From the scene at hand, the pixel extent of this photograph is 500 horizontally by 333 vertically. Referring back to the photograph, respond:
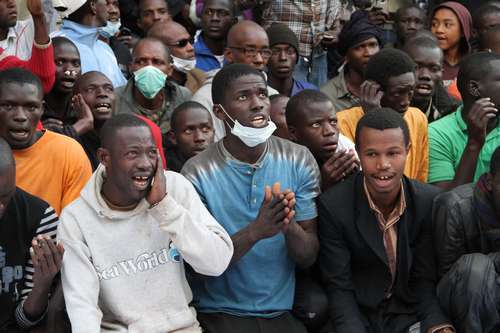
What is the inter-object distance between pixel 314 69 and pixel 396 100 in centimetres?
262

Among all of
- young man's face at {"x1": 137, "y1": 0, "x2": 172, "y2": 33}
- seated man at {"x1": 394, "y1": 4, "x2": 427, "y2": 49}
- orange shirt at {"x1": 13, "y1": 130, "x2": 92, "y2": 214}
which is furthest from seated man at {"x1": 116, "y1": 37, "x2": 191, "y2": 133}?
seated man at {"x1": 394, "y1": 4, "x2": 427, "y2": 49}

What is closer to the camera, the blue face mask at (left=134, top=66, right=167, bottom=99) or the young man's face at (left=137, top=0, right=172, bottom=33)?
the blue face mask at (left=134, top=66, right=167, bottom=99)

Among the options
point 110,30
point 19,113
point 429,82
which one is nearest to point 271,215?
point 19,113

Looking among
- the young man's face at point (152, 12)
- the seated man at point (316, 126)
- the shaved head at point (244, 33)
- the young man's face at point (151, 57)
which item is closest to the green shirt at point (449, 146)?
the seated man at point (316, 126)

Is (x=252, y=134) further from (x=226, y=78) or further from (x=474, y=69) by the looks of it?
(x=474, y=69)

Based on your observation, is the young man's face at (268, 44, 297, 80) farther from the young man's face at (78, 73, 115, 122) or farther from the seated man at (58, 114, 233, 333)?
the seated man at (58, 114, 233, 333)

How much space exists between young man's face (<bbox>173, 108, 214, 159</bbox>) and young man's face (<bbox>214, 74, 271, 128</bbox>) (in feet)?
2.89

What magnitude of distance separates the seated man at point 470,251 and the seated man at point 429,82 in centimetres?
197

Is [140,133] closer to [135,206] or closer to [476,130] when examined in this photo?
[135,206]

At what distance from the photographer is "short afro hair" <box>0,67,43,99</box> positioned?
494 cm

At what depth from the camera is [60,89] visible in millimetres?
6180

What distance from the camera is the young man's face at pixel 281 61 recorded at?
7.39 m

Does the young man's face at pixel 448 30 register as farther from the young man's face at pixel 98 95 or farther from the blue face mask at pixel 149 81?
the young man's face at pixel 98 95

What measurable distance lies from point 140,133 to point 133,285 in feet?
2.54
